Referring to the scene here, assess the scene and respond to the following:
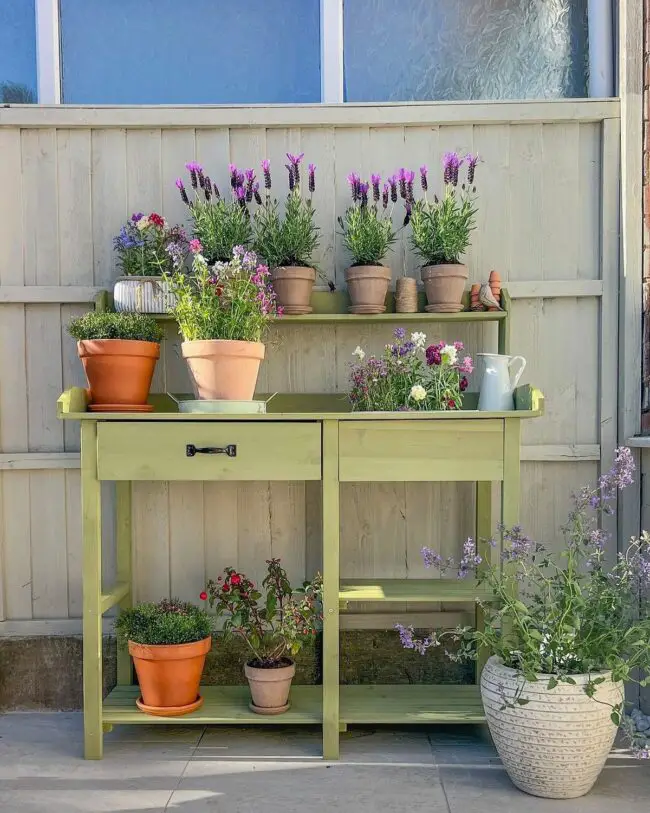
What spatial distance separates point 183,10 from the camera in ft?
9.66

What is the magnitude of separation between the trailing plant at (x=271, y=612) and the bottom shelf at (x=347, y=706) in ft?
0.52

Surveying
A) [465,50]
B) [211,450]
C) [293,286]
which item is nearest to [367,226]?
[293,286]

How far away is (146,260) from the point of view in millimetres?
2727

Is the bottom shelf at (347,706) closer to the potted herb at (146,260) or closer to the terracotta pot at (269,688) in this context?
the terracotta pot at (269,688)

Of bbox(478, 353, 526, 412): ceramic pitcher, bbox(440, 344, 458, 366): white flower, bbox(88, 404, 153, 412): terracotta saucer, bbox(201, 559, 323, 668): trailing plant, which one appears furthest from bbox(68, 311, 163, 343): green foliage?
bbox(478, 353, 526, 412): ceramic pitcher

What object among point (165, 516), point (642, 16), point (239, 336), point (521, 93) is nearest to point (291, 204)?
point (239, 336)

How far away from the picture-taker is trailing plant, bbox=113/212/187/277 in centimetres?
272

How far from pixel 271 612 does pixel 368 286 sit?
3.63ft

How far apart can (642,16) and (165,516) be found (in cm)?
241

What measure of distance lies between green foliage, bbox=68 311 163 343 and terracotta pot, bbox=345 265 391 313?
0.69 metres

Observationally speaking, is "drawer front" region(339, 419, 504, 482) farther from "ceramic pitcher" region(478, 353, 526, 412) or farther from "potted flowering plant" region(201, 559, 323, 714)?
"potted flowering plant" region(201, 559, 323, 714)

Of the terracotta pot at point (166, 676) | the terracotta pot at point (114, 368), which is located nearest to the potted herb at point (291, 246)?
the terracotta pot at point (114, 368)

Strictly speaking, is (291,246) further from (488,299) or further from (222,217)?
(488,299)

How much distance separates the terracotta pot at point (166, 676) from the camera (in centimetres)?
251
